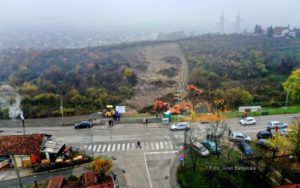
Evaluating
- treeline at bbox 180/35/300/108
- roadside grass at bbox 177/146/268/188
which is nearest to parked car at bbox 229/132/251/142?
roadside grass at bbox 177/146/268/188

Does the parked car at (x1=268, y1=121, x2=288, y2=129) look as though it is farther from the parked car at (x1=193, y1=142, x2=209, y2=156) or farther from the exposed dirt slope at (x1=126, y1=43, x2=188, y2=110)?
the exposed dirt slope at (x1=126, y1=43, x2=188, y2=110)

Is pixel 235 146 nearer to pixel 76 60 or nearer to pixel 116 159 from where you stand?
pixel 116 159

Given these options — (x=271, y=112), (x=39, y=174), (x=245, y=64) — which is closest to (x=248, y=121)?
(x=271, y=112)

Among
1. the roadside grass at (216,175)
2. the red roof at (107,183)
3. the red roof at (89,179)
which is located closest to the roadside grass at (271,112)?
the roadside grass at (216,175)

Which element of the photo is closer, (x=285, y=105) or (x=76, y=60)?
(x=285, y=105)

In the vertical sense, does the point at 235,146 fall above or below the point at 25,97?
below

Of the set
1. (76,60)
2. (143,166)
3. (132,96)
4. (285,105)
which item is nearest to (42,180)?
(143,166)

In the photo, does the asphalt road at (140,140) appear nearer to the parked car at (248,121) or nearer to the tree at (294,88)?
A: the parked car at (248,121)
